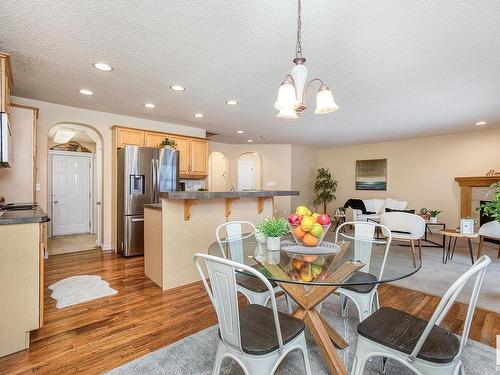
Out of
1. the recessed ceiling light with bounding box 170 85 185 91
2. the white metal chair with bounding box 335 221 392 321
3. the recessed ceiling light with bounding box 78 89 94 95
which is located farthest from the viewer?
the recessed ceiling light with bounding box 78 89 94 95

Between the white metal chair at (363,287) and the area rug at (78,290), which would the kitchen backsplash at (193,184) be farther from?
the white metal chair at (363,287)

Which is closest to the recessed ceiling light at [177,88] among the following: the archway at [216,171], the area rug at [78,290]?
the area rug at [78,290]

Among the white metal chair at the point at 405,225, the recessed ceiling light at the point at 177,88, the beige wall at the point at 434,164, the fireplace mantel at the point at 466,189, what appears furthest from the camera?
the beige wall at the point at 434,164

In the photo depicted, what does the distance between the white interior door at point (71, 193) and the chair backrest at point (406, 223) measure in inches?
265

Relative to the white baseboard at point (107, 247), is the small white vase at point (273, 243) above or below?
above

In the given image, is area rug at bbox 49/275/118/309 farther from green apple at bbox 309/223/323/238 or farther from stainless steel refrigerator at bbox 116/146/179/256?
green apple at bbox 309/223/323/238

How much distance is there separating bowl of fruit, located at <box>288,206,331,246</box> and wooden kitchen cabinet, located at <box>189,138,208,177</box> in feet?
13.0

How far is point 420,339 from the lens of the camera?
110 centimetres

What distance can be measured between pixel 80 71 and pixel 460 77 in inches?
165

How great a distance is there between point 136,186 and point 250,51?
2998mm

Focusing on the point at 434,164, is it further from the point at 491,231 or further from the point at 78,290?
the point at 78,290

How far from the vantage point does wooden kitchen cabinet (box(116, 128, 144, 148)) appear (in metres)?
4.57

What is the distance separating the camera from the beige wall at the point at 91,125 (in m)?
4.02

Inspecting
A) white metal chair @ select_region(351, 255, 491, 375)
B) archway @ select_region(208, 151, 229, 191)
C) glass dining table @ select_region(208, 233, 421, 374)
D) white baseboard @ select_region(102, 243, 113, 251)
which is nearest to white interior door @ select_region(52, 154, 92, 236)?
white baseboard @ select_region(102, 243, 113, 251)
